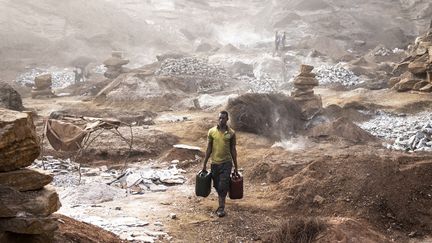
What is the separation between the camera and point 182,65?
22.6 meters

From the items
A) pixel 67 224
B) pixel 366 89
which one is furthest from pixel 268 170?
pixel 366 89

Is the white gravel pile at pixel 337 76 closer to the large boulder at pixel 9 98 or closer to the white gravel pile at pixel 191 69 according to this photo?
the white gravel pile at pixel 191 69

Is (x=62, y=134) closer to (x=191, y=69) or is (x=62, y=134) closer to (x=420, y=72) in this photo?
(x=191, y=69)

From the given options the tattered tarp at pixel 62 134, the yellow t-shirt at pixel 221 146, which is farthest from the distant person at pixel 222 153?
the tattered tarp at pixel 62 134

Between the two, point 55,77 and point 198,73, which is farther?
point 55,77

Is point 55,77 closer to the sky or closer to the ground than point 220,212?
closer to the ground

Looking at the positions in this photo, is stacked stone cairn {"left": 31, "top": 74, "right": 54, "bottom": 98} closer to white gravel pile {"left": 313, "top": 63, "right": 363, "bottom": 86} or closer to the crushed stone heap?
the crushed stone heap

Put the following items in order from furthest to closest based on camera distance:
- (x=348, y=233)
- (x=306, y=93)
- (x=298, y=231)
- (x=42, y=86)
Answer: (x=42, y=86) < (x=306, y=93) < (x=298, y=231) < (x=348, y=233)

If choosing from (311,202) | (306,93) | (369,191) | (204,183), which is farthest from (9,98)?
(369,191)

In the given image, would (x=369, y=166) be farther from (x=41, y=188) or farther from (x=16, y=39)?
(x=16, y=39)

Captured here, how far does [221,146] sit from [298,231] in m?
1.74

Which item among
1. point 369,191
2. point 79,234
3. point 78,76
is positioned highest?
point 79,234

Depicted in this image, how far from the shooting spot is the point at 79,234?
5.08 meters

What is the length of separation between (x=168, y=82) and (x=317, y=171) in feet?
43.9
